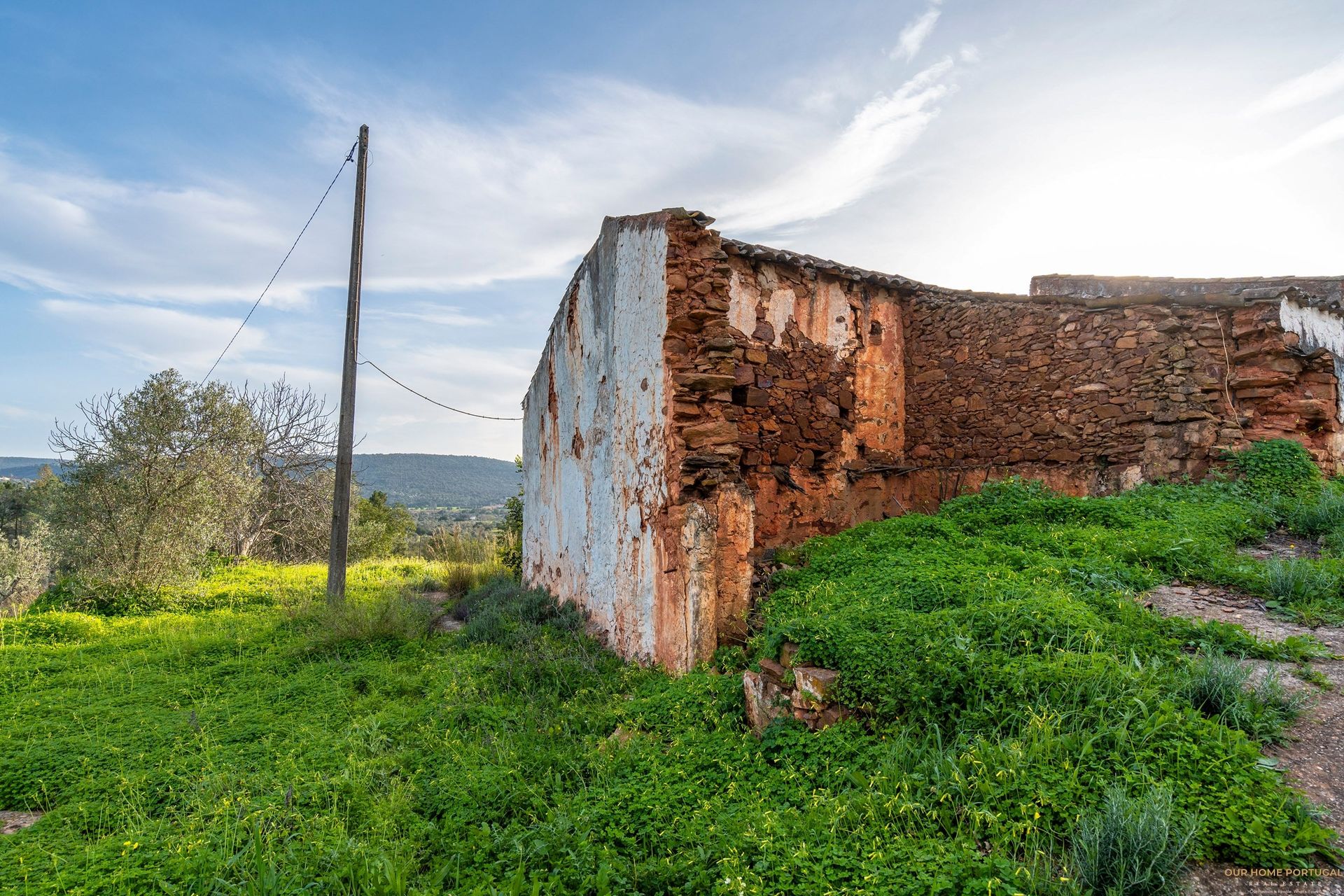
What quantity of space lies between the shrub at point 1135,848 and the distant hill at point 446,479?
Answer: 55750 millimetres

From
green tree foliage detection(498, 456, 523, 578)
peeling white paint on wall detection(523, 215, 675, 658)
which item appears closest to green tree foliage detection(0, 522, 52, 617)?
green tree foliage detection(498, 456, 523, 578)

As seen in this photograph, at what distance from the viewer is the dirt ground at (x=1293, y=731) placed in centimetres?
221

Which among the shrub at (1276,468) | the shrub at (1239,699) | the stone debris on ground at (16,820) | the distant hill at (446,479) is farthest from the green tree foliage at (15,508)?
the shrub at (1276,468)

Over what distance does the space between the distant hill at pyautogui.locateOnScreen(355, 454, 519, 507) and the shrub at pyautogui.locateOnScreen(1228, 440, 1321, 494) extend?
52.8m

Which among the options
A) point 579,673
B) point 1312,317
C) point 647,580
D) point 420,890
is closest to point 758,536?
point 647,580

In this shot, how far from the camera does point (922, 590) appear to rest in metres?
4.48

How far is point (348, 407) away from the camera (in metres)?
9.50

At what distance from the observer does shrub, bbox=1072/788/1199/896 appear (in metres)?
2.20

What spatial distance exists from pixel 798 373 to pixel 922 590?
4.27 m

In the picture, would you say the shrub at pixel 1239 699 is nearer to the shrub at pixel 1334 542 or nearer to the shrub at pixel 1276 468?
the shrub at pixel 1334 542

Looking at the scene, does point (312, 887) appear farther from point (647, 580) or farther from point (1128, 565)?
point (1128, 565)

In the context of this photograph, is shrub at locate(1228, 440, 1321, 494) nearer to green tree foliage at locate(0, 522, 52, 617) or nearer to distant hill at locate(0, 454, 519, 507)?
green tree foliage at locate(0, 522, 52, 617)

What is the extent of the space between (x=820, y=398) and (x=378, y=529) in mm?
20351

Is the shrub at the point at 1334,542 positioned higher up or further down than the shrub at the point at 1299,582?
higher up
